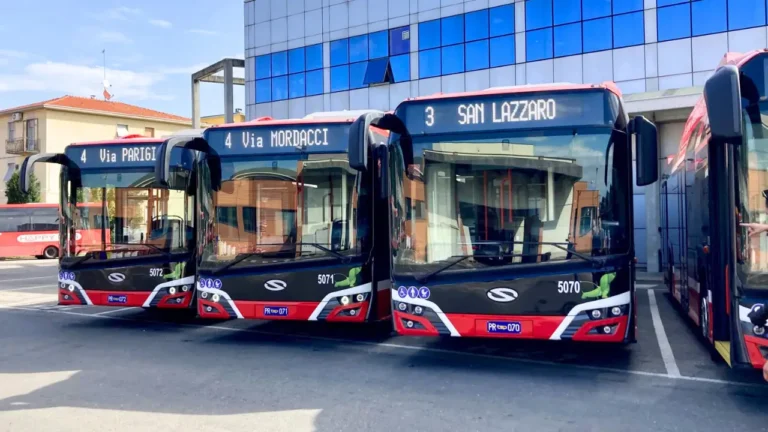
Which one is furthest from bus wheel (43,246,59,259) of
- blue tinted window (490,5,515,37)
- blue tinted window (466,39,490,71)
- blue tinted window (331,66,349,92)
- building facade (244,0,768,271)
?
blue tinted window (490,5,515,37)

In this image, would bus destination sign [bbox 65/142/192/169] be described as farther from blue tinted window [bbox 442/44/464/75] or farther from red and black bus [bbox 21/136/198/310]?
blue tinted window [bbox 442/44/464/75]

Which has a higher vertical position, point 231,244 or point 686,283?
point 231,244

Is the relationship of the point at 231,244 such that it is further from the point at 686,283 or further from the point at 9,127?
the point at 9,127

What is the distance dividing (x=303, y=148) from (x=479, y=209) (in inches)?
107

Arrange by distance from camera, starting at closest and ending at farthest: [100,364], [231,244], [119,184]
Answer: [100,364] < [231,244] < [119,184]

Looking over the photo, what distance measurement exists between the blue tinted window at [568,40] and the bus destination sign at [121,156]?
1749 centimetres

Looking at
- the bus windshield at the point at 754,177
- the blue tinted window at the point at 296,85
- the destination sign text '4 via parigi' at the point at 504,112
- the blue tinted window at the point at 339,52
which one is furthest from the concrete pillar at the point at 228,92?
the bus windshield at the point at 754,177

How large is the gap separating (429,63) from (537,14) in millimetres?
4871

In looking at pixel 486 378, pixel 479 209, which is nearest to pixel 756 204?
pixel 479 209

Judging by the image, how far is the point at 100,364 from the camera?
852 centimetres

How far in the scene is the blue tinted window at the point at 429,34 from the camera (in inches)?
1094

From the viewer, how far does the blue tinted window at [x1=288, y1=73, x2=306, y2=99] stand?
31875mm

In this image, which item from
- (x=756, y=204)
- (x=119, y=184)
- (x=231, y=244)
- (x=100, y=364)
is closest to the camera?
(x=756, y=204)

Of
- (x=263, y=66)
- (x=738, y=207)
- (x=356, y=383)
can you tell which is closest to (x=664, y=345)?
Result: (x=738, y=207)
